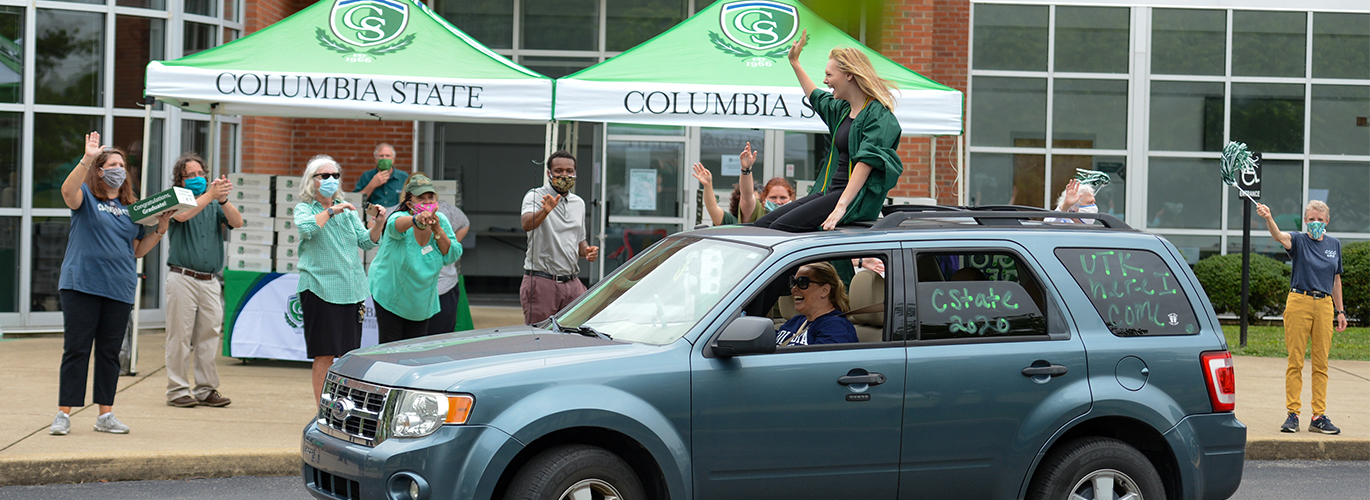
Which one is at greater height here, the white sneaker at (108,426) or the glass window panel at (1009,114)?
the glass window panel at (1009,114)

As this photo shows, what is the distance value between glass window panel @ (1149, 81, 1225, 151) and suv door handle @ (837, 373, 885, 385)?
1238cm

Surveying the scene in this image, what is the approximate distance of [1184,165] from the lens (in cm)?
1562

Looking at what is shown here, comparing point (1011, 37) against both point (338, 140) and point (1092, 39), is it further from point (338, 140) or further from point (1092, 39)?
point (338, 140)

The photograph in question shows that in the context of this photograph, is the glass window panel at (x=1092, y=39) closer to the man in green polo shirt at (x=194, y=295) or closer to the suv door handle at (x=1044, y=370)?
the man in green polo shirt at (x=194, y=295)

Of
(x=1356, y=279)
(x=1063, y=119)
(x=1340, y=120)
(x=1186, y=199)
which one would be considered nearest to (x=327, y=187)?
(x=1063, y=119)

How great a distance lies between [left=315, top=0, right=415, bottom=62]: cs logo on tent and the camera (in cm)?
900

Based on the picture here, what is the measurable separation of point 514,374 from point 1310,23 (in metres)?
14.8

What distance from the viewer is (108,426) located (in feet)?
23.4

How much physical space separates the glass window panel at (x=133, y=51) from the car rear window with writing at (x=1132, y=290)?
1018cm

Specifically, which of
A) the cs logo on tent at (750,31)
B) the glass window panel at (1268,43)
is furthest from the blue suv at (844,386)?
the glass window panel at (1268,43)

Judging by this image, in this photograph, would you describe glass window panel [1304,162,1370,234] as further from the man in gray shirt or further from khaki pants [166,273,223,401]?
khaki pants [166,273,223,401]

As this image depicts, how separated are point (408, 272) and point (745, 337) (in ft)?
11.5

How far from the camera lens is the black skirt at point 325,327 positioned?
7137mm

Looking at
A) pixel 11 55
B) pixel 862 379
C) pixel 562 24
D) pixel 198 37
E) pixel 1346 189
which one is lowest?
pixel 862 379
